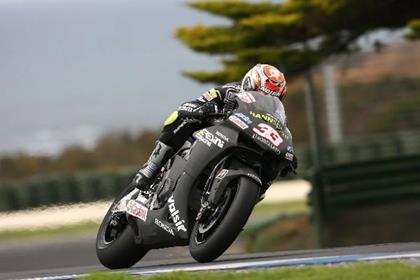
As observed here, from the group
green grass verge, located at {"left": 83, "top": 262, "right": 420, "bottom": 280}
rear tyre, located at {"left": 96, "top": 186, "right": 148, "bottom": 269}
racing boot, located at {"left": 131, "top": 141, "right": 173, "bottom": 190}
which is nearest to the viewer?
green grass verge, located at {"left": 83, "top": 262, "right": 420, "bottom": 280}

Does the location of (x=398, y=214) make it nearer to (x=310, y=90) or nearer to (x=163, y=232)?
(x=310, y=90)

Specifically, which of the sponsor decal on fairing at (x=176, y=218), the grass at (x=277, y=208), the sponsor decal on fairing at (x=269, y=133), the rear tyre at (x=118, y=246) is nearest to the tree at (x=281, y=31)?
the grass at (x=277, y=208)

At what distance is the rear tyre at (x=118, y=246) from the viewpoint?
11.5 meters

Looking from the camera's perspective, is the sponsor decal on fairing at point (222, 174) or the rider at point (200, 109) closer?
the sponsor decal on fairing at point (222, 174)

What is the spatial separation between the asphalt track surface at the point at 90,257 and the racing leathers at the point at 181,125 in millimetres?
798

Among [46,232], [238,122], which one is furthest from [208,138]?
[46,232]

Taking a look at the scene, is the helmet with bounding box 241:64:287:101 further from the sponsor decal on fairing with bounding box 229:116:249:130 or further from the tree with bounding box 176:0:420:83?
the tree with bounding box 176:0:420:83

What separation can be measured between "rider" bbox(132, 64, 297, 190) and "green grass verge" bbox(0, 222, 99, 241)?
7564 millimetres

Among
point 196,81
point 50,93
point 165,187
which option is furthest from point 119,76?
point 165,187

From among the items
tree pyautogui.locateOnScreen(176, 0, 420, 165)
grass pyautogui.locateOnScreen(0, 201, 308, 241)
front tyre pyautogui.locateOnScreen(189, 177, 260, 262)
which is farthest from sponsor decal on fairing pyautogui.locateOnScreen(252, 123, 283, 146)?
tree pyautogui.locateOnScreen(176, 0, 420, 165)

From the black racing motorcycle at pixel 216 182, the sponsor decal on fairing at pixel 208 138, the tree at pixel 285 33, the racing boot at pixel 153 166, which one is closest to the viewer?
the black racing motorcycle at pixel 216 182

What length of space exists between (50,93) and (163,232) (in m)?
136

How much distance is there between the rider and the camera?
11.0 metres

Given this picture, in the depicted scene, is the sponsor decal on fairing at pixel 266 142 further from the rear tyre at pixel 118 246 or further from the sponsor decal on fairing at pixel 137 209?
the rear tyre at pixel 118 246
